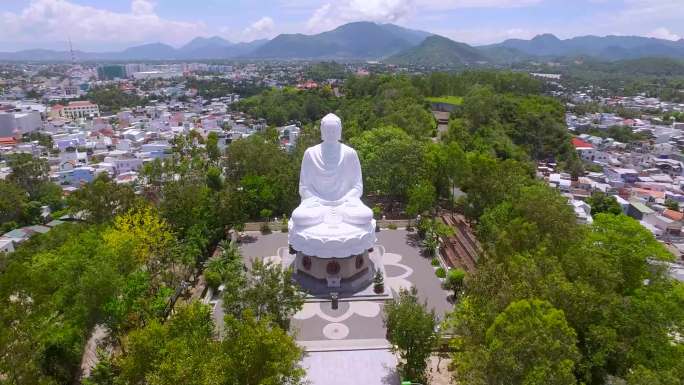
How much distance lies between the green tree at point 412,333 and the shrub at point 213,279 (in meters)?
9.67

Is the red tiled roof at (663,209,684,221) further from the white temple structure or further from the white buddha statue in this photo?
the white buddha statue

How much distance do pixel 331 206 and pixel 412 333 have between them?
30.4 ft

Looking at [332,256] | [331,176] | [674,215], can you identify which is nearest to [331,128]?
[331,176]

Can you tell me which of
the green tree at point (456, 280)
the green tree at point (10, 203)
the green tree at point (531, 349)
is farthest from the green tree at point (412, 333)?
the green tree at point (10, 203)

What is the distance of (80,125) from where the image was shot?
93000 millimetres

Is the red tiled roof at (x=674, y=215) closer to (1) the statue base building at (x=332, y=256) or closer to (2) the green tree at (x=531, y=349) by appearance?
(1) the statue base building at (x=332, y=256)

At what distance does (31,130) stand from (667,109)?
154 meters

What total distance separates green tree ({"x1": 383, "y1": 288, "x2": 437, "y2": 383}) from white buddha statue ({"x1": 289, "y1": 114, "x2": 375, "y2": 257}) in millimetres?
5723

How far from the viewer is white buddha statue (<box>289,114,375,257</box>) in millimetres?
19875

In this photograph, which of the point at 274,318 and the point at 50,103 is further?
the point at 50,103

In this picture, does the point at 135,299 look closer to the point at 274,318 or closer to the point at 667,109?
the point at 274,318

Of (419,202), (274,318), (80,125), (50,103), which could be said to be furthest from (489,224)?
(50,103)

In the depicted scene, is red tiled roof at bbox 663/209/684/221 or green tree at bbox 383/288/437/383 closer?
green tree at bbox 383/288/437/383

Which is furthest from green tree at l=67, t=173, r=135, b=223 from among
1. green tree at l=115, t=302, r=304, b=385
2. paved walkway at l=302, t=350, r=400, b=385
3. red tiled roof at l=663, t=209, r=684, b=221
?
red tiled roof at l=663, t=209, r=684, b=221
